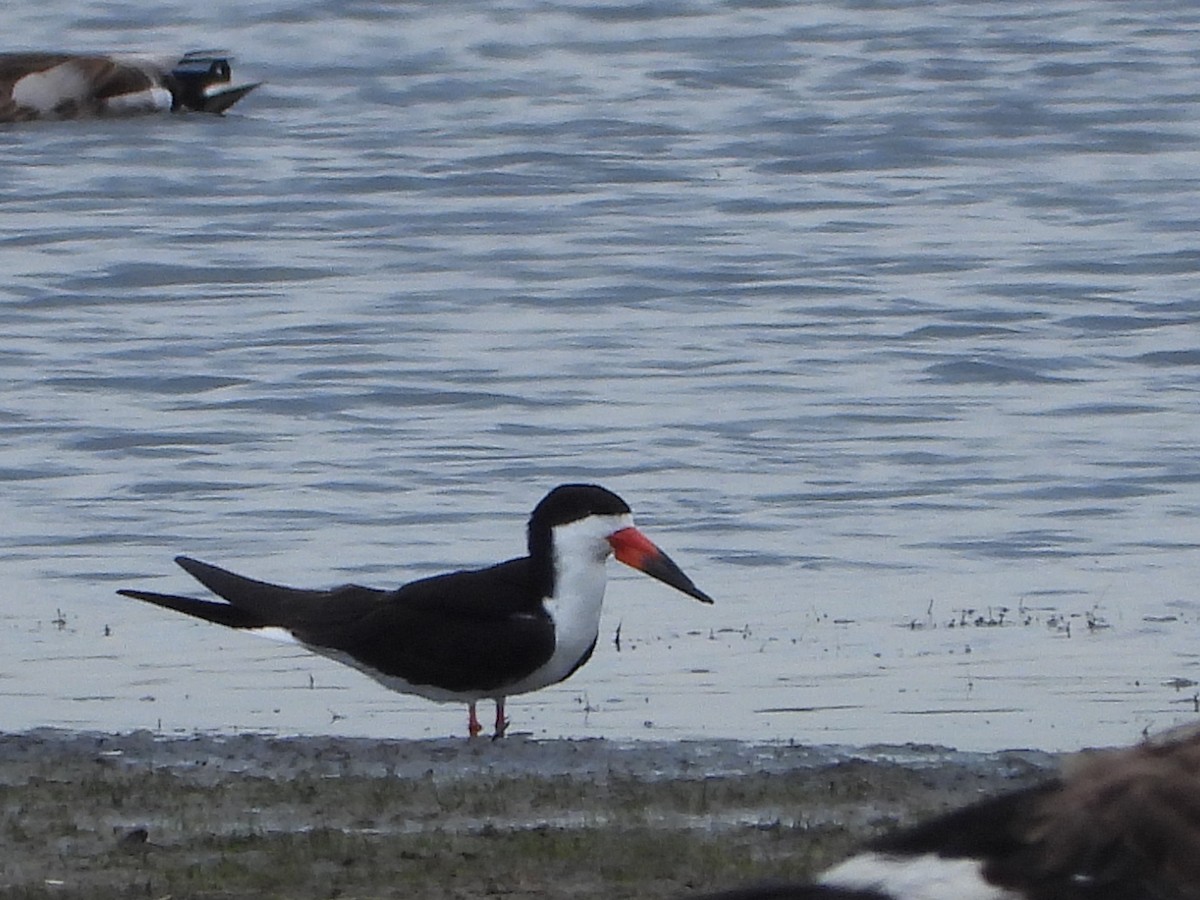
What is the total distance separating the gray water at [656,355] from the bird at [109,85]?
225mm

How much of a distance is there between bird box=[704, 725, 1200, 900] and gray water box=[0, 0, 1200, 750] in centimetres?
523

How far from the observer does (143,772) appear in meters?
7.95

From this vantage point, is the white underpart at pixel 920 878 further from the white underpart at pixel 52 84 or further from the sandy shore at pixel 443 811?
the white underpart at pixel 52 84

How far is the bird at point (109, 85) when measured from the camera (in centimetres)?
2370

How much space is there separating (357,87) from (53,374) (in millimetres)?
10262

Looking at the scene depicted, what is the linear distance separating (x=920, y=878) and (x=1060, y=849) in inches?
6.9

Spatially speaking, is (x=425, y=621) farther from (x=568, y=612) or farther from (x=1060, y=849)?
(x=1060, y=849)

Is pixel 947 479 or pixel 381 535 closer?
pixel 381 535

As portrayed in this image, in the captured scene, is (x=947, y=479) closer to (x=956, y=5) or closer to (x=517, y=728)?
(x=517, y=728)

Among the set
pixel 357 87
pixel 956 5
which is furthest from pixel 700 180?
pixel 956 5

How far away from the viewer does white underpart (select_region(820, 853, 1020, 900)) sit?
346 centimetres

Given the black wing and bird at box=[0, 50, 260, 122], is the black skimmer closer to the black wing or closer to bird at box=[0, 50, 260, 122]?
the black wing

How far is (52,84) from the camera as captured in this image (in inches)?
933

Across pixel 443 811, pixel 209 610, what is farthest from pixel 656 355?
pixel 443 811
